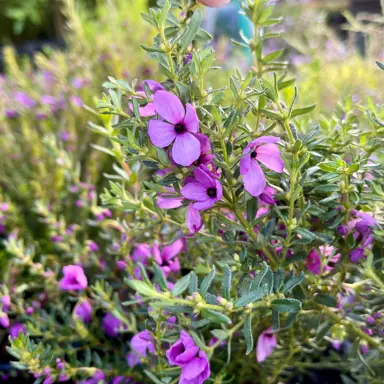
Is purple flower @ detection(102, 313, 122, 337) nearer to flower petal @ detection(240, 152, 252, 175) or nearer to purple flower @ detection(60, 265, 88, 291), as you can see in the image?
purple flower @ detection(60, 265, 88, 291)

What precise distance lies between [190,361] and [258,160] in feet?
0.70

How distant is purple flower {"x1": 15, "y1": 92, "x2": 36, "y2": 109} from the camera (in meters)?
1.51

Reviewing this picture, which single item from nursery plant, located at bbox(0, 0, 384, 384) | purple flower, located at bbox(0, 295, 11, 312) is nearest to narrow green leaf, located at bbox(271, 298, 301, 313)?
nursery plant, located at bbox(0, 0, 384, 384)

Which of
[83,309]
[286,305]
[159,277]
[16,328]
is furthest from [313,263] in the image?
[16,328]

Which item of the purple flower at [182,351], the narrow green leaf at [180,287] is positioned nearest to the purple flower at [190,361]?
the purple flower at [182,351]

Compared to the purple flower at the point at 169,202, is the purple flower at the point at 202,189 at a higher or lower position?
higher

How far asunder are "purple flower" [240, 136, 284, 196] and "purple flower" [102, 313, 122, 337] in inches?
16.2

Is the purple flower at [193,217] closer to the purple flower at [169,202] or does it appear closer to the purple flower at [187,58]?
the purple flower at [169,202]

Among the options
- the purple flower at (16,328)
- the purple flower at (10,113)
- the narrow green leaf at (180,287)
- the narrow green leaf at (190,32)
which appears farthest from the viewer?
the purple flower at (10,113)

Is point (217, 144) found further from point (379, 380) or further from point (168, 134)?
point (379, 380)

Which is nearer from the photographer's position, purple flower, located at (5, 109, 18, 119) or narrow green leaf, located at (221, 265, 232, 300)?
narrow green leaf, located at (221, 265, 232, 300)

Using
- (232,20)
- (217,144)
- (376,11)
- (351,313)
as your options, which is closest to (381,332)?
(351,313)

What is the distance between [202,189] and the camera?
469mm

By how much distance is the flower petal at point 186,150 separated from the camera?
0.44 meters
